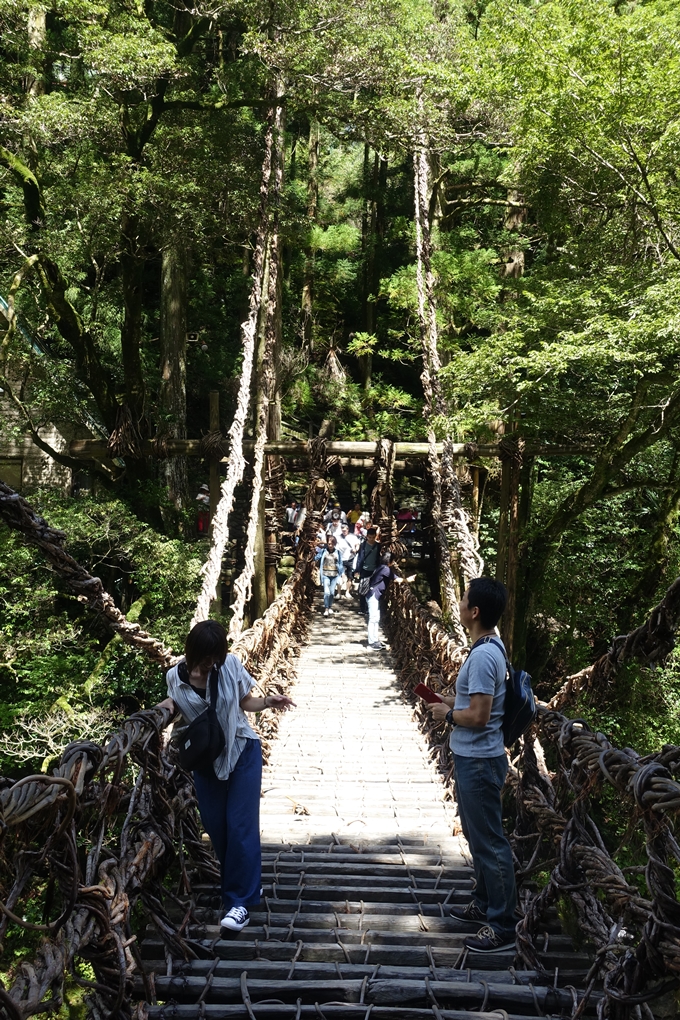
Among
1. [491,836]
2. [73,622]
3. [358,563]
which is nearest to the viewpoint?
[491,836]

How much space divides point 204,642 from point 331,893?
46.4 inches

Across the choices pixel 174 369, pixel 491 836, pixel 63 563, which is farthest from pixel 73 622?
pixel 491 836

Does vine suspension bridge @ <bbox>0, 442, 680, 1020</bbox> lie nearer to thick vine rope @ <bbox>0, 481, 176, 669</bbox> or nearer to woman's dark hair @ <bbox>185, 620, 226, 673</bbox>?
thick vine rope @ <bbox>0, 481, 176, 669</bbox>

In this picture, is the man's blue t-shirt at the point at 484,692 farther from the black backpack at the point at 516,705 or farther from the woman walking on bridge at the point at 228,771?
the woman walking on bridge at the point at 228,771

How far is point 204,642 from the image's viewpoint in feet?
8.33

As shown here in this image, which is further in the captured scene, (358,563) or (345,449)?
(358,563)

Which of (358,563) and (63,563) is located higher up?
(63,563)

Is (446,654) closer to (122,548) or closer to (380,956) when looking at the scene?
(380,956)

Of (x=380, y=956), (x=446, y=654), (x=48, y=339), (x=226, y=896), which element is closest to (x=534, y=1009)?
(x=380, y=956)

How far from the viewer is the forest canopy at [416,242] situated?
7230mm

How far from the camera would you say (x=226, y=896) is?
2654 millimetres

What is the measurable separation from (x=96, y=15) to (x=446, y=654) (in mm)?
6132

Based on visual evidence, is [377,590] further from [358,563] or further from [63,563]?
[63,563]

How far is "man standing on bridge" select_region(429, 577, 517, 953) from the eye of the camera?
2.55m
